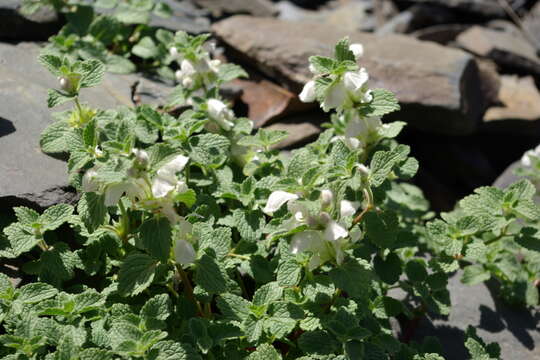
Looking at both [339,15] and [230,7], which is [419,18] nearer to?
[339,15]

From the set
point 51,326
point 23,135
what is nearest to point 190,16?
point 23,135

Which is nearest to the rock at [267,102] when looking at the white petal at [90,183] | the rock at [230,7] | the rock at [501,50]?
the rock at [230,7]

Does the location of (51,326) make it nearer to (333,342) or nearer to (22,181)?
(22,181)

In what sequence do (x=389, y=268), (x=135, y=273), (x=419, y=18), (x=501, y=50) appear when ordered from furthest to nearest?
(x=419, y=18) < (x=501, y=50) < (x=389, y=268) < (x=135, y=273)

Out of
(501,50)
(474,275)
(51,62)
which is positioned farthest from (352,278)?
(501,50)

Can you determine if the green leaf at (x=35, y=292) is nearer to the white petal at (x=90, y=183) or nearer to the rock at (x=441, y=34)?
the white petal at (x=90, y=183)
